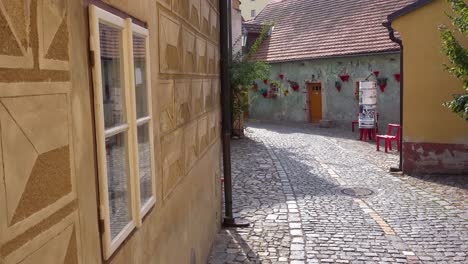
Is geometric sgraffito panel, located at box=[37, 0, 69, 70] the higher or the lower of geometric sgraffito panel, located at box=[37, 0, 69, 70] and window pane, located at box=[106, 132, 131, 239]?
the higher

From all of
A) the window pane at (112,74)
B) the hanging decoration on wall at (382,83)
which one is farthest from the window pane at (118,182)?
the hanging decoration on wall at (382,83)

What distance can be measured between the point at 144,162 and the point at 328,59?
21062mm

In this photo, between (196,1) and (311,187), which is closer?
(196,1)

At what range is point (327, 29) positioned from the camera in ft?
80.8

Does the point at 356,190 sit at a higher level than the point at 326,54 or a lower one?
lower

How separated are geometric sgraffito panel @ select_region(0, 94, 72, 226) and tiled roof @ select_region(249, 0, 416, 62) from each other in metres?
19.5

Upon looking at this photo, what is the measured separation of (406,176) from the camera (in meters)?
11.2

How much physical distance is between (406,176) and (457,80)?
245 centimetres

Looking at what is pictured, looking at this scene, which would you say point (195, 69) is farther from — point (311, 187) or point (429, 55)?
point (429, 55)

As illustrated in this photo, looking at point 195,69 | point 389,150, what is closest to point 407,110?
point 389,150

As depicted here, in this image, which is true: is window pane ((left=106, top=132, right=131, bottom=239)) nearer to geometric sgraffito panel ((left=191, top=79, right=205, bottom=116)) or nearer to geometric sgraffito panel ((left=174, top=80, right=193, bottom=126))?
geometric sgraffito panel ((left=174, top=80, right=193, bottom=126))

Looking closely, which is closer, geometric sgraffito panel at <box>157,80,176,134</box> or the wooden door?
geometric sgraffito panel at <box>157,80,176,134</box>

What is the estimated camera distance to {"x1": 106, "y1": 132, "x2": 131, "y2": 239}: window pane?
234 cm

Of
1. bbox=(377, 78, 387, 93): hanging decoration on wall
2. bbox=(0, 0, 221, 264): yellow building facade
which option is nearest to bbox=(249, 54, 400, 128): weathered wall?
bbox=(377, 78, 387, 93): hanging decoration on wall
